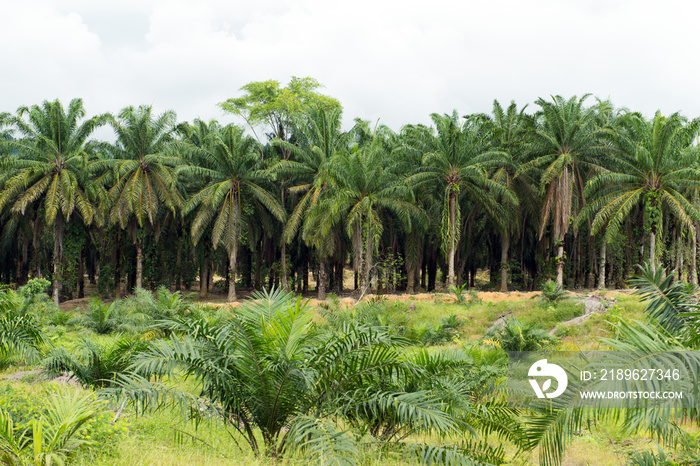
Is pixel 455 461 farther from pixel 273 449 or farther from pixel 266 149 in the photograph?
pixel 266 149

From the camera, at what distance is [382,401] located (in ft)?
20.7

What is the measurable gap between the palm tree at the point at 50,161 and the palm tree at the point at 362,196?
12240 millimetres

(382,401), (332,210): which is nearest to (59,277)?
(332,210)

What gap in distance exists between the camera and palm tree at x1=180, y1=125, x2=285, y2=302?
28.1 metres

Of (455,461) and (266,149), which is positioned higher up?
(266,149)

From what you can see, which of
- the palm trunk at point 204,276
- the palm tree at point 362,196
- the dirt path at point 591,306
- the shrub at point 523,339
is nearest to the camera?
the shrub at point 523,339

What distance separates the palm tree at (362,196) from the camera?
1006 inches

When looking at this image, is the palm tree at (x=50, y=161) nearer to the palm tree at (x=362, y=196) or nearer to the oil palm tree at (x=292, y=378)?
the palm tree at (x=362, y=196)

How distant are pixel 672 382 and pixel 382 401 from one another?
3.15 meters

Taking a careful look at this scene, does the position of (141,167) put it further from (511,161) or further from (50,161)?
(511,161)

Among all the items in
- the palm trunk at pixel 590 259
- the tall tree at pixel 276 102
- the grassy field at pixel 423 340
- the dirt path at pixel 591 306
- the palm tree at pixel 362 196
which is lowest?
the grassy field at pixel 423 340

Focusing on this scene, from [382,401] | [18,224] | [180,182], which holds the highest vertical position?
[180,182]

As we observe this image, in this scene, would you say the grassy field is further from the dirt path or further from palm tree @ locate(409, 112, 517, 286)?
palm tree @ locate(409, 112, 517, 286)

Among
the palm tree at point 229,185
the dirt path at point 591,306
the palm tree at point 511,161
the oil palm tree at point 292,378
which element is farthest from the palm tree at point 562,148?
the oil palm tree at point 292,378
